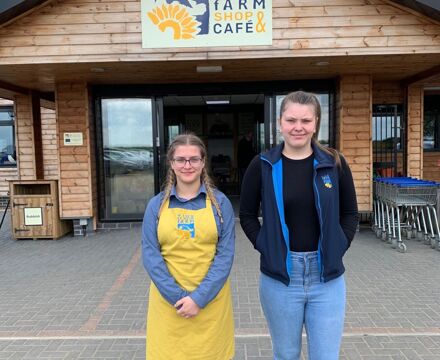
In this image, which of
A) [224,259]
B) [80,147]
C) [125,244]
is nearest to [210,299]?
[224,259]

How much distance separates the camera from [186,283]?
2107mm

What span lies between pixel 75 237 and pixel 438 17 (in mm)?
6642

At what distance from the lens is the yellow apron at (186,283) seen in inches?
82.8

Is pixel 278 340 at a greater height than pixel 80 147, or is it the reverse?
pixel 80 147

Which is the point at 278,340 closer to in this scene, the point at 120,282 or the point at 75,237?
the point at 120,282

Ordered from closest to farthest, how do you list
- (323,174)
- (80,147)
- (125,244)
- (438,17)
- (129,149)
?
(323,174)
(438,17)
(125,244)
(80,147)
(129,149)

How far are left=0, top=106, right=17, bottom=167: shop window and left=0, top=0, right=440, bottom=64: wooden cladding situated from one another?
6.45 meters

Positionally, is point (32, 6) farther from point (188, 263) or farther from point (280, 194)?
point (280, 194)

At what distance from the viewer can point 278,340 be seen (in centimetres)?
216

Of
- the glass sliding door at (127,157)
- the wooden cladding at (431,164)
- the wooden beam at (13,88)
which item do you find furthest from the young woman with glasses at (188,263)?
the wooden cladding at (431,164)

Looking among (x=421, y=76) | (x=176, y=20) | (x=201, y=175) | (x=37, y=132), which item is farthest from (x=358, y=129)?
(x=37, y=132)

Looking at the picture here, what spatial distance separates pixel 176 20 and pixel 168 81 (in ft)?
6.61

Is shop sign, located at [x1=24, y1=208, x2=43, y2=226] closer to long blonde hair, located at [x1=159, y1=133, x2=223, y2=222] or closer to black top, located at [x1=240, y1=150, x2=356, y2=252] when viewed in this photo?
long blonde hair, located at [x1=159, y1=133, x2=223, y2=222]

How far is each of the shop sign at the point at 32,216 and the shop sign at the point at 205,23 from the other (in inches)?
144
